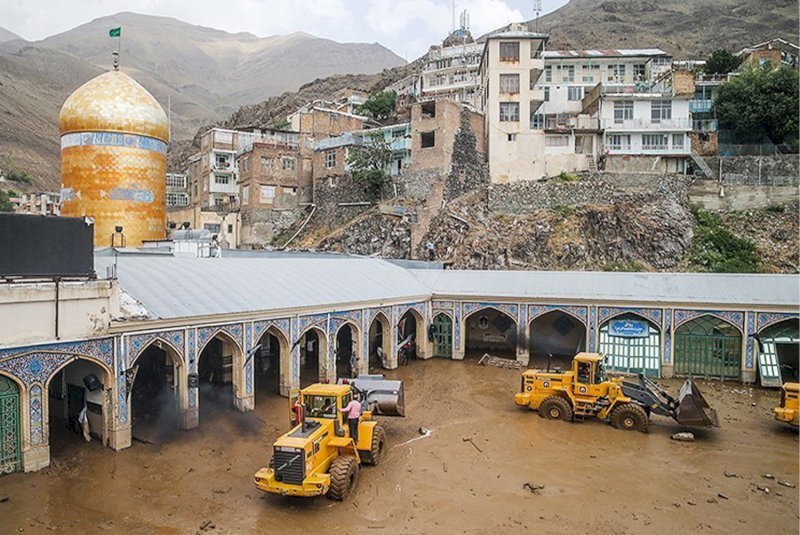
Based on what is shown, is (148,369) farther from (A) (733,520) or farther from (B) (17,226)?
(A) (733,520)

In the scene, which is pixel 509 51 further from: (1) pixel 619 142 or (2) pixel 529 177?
(1) pixel 619 142

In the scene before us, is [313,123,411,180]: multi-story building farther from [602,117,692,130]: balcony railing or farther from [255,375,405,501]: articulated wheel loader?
[255,375,405,501]: articulated wheel loader

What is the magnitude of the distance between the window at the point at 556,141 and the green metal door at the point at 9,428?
3645 cm

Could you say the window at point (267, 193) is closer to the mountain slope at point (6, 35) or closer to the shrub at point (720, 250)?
the shrub at point (720, 250)

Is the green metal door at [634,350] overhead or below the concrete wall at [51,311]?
below

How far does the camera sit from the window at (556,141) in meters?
40.4

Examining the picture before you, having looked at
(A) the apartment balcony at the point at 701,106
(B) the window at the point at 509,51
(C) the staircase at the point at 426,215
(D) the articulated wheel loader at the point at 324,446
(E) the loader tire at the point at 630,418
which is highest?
(B) the window at the point at 509,51

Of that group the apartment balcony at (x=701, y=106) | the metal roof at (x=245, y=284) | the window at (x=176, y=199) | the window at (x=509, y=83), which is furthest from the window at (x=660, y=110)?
the window at (x=176, y=199)

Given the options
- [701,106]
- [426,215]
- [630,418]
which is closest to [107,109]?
[426,215]

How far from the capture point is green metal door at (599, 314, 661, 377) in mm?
21484

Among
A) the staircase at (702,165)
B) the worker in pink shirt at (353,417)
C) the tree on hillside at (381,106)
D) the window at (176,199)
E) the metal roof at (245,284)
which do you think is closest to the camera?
the worker in pink shirt at (353,417)

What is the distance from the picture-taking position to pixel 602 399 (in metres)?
15.3

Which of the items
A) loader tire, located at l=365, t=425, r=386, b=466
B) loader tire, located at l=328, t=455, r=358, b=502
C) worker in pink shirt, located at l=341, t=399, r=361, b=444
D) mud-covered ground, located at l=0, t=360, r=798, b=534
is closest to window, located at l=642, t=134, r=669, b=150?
mud-covered ground, located at l=0, t=360, r=798, b=534

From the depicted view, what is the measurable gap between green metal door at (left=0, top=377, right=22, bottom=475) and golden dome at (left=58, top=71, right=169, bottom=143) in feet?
51.4
